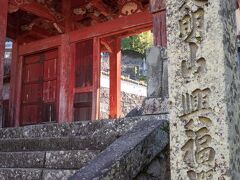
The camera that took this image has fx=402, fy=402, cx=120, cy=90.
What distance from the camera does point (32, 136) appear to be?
485 centimetres

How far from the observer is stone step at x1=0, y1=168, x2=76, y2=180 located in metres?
3.59

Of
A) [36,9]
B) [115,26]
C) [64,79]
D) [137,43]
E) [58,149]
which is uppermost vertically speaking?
[137,43]

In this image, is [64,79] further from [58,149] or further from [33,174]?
[33,174]

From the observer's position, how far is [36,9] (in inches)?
350

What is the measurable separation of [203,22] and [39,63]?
763 cm

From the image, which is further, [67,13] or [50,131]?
[67,13]

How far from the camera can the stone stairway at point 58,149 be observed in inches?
145

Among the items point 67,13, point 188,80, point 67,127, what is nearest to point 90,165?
point 188,80

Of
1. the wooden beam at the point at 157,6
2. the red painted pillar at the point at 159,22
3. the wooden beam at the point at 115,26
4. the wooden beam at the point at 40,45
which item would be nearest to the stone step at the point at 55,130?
the red painted pillar at the point at 159,22

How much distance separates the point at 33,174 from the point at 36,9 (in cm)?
580

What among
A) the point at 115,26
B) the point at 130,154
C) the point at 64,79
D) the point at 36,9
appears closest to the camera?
the point at 130,154

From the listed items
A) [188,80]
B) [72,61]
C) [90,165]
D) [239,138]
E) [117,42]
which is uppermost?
[117,42]

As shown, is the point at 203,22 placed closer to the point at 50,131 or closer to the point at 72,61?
the point at 50,131

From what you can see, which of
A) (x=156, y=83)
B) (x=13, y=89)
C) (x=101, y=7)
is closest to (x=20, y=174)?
(x=156, y=83)
